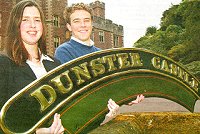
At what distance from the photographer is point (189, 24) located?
43.2 feet

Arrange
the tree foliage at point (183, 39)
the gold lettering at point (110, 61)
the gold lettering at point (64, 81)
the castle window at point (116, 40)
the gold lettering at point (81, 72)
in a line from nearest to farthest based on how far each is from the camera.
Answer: the gold lettering at point (64, 81)
the gold lettering at point (81, 72)
the gold lettering at point (110, 61)
the castle window at point (116, 40)
the tree foliage at point (183, 39)

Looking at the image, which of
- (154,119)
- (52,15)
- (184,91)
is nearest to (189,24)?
(184,91)

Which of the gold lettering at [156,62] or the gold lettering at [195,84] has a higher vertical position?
the gold lettering at [156,62]

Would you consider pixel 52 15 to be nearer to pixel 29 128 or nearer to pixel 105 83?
pixel 105 83

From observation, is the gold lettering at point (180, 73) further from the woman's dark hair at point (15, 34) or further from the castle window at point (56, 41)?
the woman's dark hair at point (15, 34)

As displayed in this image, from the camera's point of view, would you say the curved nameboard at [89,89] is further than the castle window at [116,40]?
No

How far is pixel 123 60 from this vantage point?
371 centimetres

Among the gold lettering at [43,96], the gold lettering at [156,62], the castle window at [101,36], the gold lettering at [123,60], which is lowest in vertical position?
the gold lettering at [43,96]

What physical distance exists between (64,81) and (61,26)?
2.45ft

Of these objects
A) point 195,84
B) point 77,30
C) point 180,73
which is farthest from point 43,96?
point 195,84

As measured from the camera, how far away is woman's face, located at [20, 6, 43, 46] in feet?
9.01

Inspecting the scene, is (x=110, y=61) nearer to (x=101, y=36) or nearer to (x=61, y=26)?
(x=101, y=36)

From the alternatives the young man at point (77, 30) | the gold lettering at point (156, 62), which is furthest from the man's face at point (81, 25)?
the gold lettering at point (156, 62)

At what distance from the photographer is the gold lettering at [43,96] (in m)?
2.74
